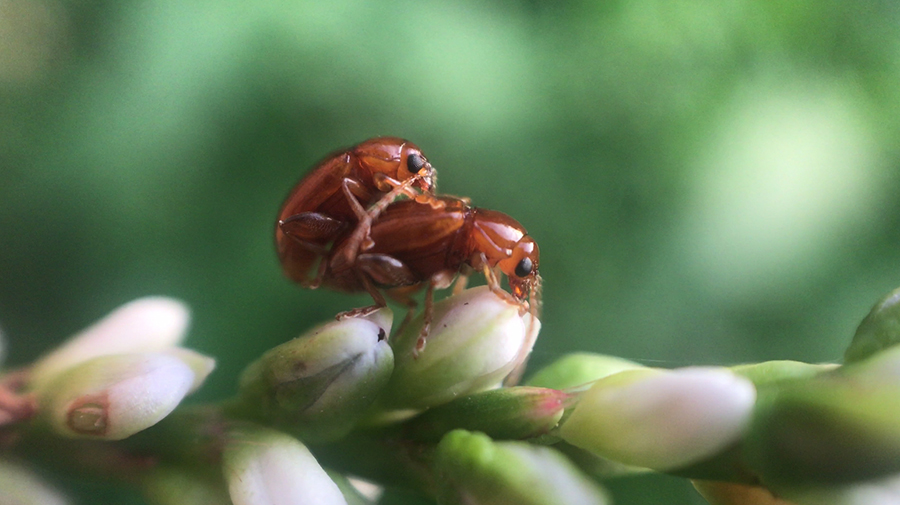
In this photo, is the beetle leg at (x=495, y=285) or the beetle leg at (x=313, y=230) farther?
the beetle leg at (x=313, y=230)

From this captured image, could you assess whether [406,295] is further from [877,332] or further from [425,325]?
[877,332]

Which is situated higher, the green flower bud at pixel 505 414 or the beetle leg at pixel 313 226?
the beetle leg at pixel 313 226

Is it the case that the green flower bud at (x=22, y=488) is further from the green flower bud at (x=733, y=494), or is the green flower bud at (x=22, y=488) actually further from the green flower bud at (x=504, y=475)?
the green flower bud at (x=733, y=494)

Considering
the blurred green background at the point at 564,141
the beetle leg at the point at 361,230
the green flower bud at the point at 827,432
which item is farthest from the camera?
the blurred green background at the point at 564,141

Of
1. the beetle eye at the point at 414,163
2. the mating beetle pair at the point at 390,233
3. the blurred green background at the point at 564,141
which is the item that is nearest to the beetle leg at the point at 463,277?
the mating beetle pair at the point at 390,233

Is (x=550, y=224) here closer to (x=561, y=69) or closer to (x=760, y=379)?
(x=561, y=69)

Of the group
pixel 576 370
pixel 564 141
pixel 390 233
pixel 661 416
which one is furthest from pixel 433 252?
pixel 564 141
